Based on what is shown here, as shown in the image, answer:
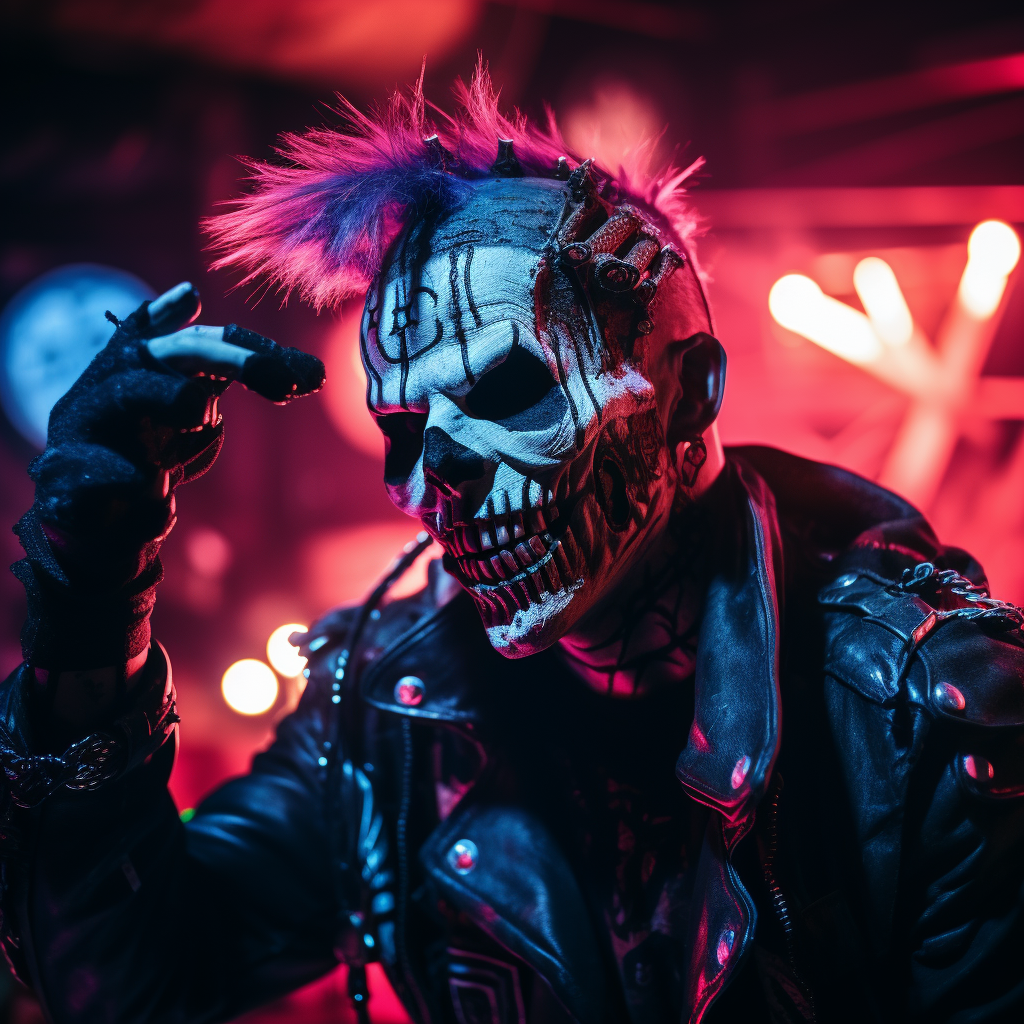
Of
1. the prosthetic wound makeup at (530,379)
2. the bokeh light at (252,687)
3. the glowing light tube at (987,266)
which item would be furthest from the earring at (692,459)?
the glowing light tube at (987,266)

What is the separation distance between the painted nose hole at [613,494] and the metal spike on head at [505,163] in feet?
1.50

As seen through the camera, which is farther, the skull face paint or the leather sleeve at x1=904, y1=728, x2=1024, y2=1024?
the skull face paint

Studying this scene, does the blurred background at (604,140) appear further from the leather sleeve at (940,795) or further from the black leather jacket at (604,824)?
the leather sleeve at (940,795)

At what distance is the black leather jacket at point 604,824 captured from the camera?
979 millimetres

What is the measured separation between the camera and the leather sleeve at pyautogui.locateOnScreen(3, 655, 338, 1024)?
1076 millimetres

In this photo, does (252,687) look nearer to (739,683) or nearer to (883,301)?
(739,683)

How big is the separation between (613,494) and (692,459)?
179 mm

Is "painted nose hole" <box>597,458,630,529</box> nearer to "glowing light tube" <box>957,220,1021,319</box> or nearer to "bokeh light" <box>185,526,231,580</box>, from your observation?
"bokeh light" <box>185,526,231,580</box>

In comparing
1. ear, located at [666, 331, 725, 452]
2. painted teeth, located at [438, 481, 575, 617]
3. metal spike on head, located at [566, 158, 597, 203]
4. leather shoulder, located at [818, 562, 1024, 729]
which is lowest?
leather shoulder, located at [818, 562, 1024, 729]

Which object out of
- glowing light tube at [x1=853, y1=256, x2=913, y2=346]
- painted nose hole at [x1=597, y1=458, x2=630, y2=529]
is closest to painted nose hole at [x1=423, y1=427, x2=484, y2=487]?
painted nose hole at [x1=597, y1=458, x2=630, y2=529]

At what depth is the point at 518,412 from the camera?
41.3 inches

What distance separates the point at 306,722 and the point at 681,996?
0.73m

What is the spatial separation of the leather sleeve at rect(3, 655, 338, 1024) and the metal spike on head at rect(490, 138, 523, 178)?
35.4 inches

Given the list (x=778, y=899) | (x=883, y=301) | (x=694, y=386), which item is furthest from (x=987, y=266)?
(x=778, y=899)
